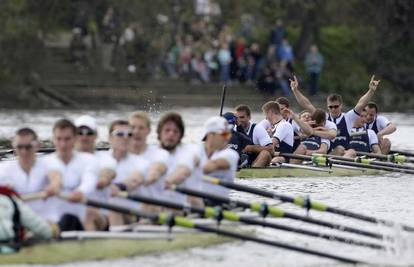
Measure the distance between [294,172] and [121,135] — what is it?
24.6 ft

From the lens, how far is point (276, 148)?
67.1 feet

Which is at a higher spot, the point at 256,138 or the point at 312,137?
the point at 312,137

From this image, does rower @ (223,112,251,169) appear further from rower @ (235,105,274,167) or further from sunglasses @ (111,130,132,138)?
sunglasses @ (111,130,132,138)

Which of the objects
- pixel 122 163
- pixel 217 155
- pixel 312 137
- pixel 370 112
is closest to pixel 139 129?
pixel 122 163

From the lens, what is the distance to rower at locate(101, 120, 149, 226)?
42.2 ft

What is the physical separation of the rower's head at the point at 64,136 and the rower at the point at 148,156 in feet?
2.62

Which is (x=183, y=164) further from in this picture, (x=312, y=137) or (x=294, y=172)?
(x=312, y=137)

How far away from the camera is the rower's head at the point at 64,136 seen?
40.2ft

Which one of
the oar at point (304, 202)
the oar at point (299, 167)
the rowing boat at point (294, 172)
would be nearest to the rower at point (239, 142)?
the rowing boat at point (294, 172)

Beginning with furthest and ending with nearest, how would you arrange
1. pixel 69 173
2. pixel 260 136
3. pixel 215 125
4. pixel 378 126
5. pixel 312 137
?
pixel 378 126
pixel 312 137
pixel 260 136
pixel 215 125
pixel 69 173

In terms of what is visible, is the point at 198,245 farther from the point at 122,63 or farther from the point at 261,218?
the point at 122,63

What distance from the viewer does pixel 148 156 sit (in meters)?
13.1

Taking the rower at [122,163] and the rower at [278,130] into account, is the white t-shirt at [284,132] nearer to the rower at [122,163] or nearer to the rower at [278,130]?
the rower at [278,130]

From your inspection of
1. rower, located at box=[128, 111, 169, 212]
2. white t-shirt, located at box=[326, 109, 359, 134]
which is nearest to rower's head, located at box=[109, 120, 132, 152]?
rower, located at box=[128, 111, 169, 212]
